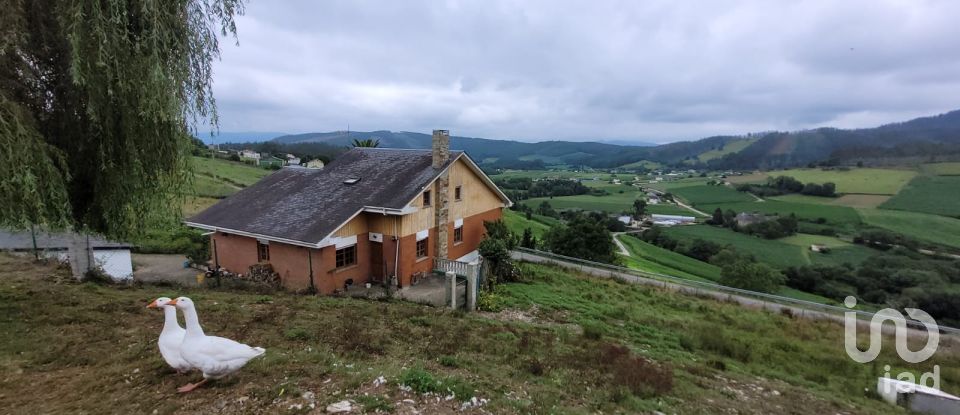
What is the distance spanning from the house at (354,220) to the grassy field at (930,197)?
8587 centimetres

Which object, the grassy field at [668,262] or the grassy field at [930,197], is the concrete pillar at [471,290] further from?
the grassy field at [930,197]

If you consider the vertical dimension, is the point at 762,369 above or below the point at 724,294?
above

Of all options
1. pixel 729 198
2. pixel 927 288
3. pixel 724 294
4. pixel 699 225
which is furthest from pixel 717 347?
pixel 729 198

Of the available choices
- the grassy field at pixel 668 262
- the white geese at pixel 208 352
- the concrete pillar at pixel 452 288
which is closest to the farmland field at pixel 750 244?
the grassy field at pixel 668 262

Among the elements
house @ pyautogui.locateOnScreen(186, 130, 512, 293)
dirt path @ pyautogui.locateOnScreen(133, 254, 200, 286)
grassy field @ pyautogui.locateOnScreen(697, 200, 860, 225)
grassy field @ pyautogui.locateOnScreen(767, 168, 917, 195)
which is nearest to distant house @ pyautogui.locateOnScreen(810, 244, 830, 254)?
grassy field @ pyautogui.locateOnScreen(697, 200, 860, 225)

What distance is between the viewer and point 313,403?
16.3 feet

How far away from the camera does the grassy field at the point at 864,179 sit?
81438mm

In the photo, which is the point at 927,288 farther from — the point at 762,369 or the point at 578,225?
the point at 762,369

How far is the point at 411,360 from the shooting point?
7172 mm

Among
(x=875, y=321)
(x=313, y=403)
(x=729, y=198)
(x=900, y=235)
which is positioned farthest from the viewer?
(x=729, y=198)

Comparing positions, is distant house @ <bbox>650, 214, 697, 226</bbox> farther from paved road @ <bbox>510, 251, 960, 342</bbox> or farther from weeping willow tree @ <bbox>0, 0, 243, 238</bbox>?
weeping willow tree @ <bbox>0, 0, 243, 238</bbox>

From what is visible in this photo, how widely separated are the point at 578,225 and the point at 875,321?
53.1ft

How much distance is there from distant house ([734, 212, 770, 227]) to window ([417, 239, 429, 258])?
65032mm

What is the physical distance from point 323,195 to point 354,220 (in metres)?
2.69
